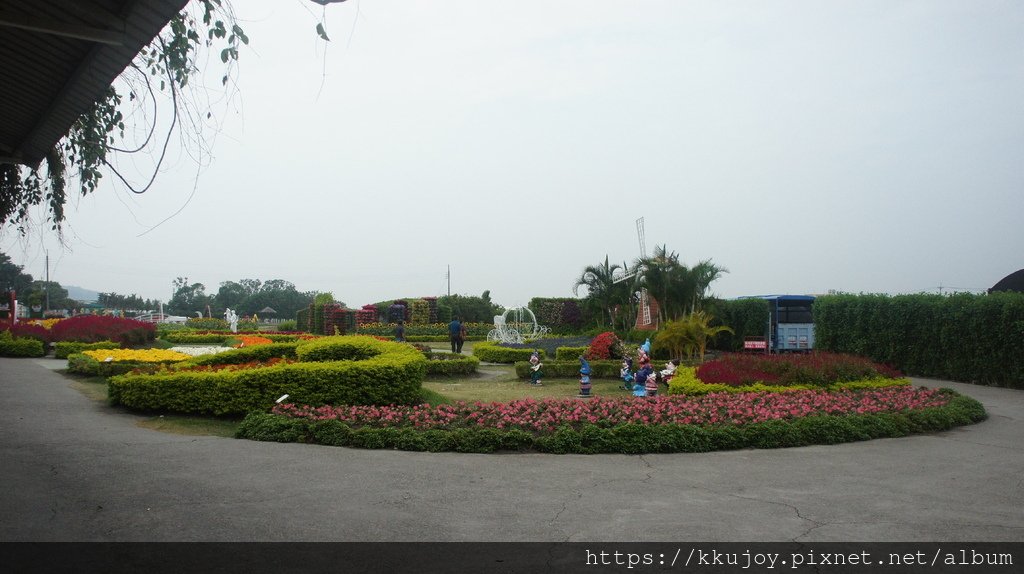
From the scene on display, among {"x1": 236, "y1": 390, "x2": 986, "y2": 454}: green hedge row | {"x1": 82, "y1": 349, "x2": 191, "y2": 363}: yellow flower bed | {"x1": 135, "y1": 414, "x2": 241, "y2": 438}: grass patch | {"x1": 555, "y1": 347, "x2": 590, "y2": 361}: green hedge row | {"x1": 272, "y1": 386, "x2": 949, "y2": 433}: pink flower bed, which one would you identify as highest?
{"x1": 82, "y1": 349, "x2": 191, "y2": 363}: yellow flower bed

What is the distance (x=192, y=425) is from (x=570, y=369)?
996cm

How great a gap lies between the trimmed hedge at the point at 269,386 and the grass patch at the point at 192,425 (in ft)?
0.59

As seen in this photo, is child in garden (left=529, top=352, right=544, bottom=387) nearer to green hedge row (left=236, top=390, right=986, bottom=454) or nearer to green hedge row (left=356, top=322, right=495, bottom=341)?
green hedge row (left=236, top=390, right=986, bottom=454)

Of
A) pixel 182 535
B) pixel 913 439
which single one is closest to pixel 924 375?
pixel 913 439

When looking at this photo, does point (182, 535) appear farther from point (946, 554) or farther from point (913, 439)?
point (913, 439)

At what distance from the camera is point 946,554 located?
4262mm

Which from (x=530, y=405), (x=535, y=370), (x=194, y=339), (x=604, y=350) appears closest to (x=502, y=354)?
(x=604, y=350)

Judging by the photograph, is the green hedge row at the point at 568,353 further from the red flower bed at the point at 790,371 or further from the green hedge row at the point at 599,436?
the green hedge row at the point at 599,436

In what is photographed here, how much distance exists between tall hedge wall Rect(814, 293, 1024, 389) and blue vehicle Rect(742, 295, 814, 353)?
4.63m

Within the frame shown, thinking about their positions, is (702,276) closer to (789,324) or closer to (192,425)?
(789,324)

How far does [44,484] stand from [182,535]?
2.13 metres

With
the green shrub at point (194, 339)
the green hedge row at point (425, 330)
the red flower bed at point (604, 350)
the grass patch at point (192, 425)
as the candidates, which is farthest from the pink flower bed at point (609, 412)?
the green hedge row at point (425, 330)

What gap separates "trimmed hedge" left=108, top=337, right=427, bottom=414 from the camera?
10.0 meters

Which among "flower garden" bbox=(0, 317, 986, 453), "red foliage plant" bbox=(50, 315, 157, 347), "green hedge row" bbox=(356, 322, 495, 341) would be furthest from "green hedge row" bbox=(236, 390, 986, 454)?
"green hedge row" bbox=(356, 322, 495, 341)
